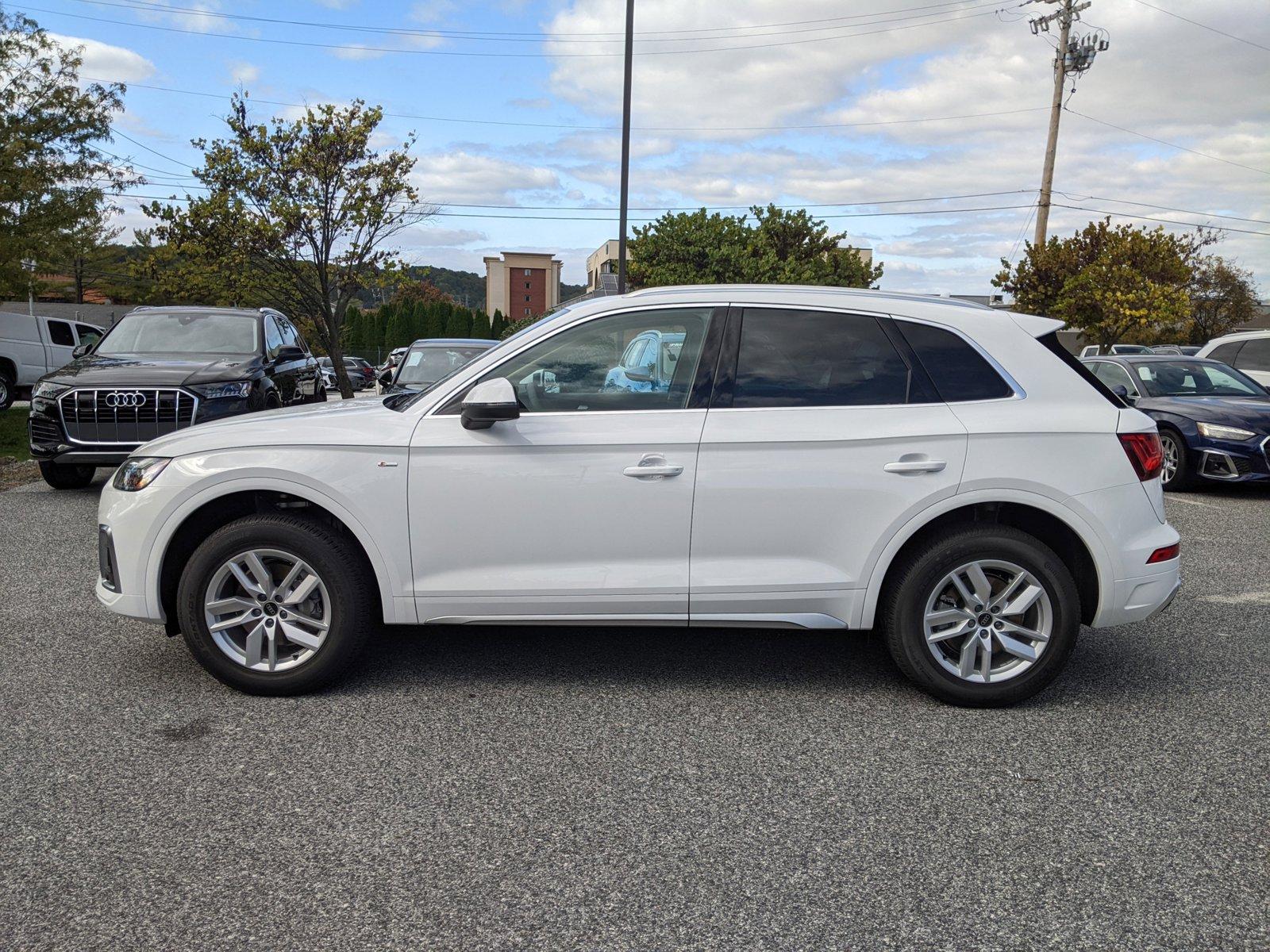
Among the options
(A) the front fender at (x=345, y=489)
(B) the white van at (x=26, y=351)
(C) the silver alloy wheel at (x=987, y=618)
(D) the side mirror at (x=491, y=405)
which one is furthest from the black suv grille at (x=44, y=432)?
(B) the white van at (x=26, y=351)

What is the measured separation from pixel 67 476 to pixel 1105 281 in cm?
3253

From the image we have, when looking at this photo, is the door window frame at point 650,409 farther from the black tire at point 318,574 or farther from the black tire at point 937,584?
the black tire at point 937,584

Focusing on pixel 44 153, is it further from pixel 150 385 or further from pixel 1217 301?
pixel 1217 301

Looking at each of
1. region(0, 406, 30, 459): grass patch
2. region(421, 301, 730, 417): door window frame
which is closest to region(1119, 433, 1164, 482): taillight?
region(421, 301, 730, 417): door window frame

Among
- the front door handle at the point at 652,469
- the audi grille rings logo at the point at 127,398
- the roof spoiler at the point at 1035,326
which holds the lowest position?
the audi grille rings logo at the point at 127,398

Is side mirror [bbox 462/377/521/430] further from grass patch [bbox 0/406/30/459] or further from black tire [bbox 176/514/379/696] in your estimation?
grass patch [bbox 0/406/30/459]

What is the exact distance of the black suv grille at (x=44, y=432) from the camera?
9266 millimetres

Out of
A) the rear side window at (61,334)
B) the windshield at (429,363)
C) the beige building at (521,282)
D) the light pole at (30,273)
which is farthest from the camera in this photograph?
the beige building at (521,282)

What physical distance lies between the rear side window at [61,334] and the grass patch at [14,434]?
1956mm

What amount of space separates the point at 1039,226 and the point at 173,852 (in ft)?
110

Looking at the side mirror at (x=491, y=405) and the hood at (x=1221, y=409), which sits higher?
the side mirror at (x=491, y=405)

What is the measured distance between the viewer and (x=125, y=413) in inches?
359

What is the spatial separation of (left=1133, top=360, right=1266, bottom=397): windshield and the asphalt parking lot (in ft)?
23.8

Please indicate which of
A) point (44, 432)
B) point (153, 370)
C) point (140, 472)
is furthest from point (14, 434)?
point (140, 472)
